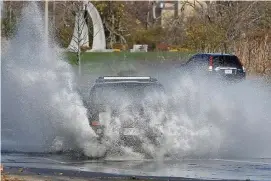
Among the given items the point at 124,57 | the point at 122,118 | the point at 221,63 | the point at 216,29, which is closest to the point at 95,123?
the point at 122,118

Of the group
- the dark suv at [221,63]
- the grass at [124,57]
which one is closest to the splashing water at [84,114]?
the dark suv at [221,63]

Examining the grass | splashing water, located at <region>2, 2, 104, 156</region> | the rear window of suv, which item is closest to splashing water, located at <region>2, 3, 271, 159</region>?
splashing water, located at <region>2, 2, 104, 156</region>

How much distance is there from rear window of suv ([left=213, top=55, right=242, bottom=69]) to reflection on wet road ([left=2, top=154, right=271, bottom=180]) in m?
21.0

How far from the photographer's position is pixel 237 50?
42.7 m

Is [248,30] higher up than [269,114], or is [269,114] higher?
[248,30]

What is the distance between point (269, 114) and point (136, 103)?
13.6 ft

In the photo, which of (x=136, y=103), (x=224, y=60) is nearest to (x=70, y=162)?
(x=136, y=103)

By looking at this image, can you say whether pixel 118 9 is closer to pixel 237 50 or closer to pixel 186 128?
pixel 237 50

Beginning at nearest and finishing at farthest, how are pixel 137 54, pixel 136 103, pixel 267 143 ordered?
pixel 136 103 → pixel 267 143 → pixel 137 54

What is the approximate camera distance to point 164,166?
15.0 meters

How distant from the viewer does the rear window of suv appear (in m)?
37.1

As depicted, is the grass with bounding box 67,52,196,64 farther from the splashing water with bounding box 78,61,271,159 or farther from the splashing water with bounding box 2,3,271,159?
the splashing water with bounding box 78,61,271,159

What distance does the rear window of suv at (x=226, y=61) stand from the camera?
37094 mm

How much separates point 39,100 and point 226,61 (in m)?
20.8
